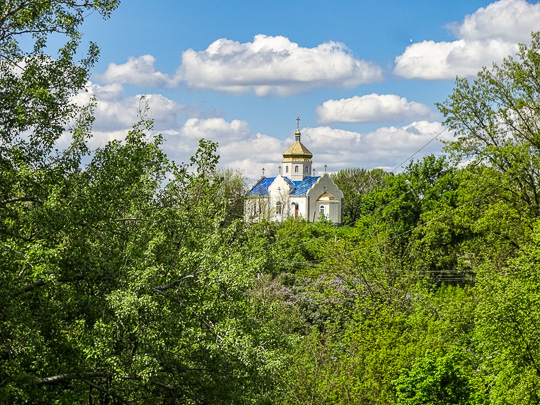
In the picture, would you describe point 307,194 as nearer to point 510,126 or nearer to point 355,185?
point 355,185

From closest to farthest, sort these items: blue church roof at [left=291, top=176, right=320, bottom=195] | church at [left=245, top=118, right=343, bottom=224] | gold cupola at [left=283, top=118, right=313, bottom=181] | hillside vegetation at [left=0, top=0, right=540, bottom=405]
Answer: hillside vegetation at [left=0, top=0, right=540, bottom=405]
church at [left=245, top=118, right=343, bottom=224]
blue church roof at [left=291, top=176, right=320, bottom=195]
gold cupola at [left=283, top=118, right=313, bottom=181]

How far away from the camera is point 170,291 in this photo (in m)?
12.3

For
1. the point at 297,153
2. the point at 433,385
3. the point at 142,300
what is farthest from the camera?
the point at 297,153

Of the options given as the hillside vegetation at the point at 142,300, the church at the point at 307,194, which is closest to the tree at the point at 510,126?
the hillside vegetation at the point at 142,300

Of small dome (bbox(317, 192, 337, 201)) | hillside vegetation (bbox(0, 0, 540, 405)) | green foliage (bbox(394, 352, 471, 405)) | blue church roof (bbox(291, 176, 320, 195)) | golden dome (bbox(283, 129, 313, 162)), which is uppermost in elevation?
golden dome (bbox(283, 129, 313, 162))

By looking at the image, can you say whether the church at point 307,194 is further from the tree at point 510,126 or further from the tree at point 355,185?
the tree at point 510,126

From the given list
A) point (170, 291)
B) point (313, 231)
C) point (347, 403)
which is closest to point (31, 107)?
point (170, 291)

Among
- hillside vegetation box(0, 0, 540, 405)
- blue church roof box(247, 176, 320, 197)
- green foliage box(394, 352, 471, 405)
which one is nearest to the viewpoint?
hillside vegetation box(0, 0, 540, 405)

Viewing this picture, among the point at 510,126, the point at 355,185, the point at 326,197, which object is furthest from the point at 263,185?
the point at 510,126

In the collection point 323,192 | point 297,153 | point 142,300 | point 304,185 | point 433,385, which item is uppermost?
point 297,153

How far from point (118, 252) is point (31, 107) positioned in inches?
116

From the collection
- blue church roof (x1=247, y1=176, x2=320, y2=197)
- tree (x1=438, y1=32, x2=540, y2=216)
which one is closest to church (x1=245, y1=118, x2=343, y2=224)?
blue church roof (x1=247, y1=176, x2=320, y2=197)

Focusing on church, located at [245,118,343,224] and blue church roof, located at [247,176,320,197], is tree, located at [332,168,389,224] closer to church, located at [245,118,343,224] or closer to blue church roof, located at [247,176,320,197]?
church, located at [245,118,343,224]

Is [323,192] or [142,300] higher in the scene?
[323,192]
